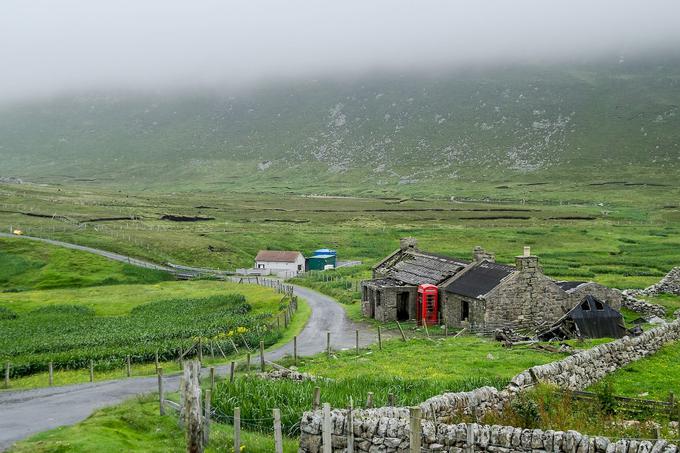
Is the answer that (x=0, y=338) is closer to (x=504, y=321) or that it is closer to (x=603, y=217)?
(x=504, y=321)

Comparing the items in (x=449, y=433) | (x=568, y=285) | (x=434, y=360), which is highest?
(x=449, y=433)

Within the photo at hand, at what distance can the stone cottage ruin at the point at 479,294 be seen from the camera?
170ft

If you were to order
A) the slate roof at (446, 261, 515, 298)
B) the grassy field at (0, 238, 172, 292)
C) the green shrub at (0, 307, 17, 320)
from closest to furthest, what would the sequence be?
the slate roof at (446, 261, 515, 298), the green shrub at (0, 307, 17, 320), the grassy field at (0, 238, 172, 292)

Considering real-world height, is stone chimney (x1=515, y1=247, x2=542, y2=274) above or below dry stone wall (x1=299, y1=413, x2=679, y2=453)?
below

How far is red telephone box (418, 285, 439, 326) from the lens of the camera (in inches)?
2266

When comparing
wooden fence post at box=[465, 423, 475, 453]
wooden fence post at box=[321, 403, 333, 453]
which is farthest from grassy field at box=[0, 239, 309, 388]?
wooden fence post at box=[465, 423, 475, 453]

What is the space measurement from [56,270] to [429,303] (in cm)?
5876

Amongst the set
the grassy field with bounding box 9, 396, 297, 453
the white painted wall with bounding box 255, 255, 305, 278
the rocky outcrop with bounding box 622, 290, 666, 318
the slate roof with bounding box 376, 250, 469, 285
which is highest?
the grassy field with bounding box 9, 396, 297, 453

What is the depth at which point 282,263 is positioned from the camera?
9969 cm

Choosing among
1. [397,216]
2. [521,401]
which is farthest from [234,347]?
[397,216]

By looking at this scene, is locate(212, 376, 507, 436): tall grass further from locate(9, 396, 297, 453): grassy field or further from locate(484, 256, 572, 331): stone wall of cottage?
locate(484, 256, 572, 331): stone wall of cottage

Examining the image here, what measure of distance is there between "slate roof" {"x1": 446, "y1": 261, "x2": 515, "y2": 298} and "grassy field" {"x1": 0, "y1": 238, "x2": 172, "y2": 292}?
166 feet

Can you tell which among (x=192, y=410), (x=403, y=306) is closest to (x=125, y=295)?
(x=403, y=306)

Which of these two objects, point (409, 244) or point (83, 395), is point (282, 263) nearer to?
point (409, 244)
